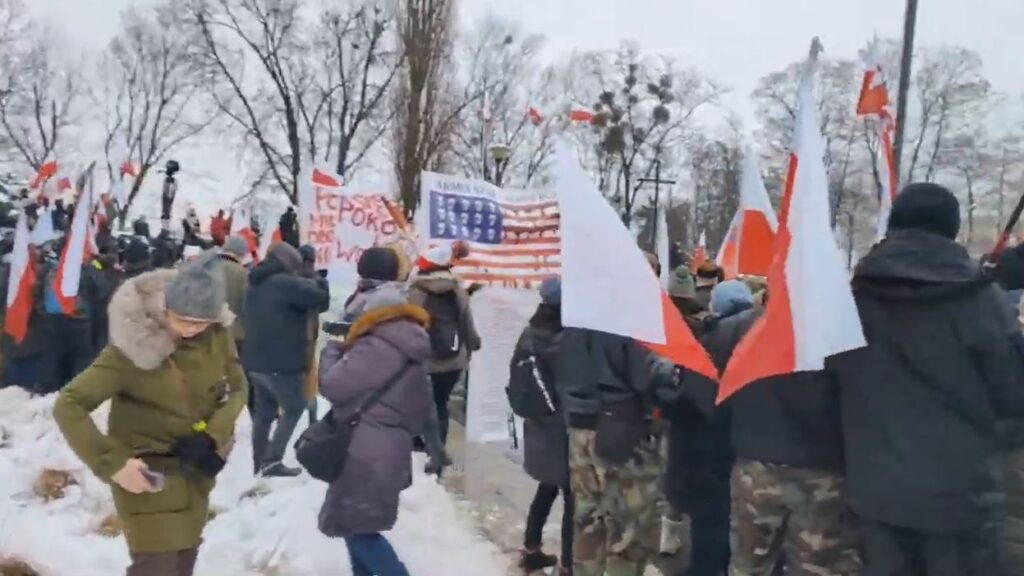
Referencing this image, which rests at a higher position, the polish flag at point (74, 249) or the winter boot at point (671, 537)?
the polish flag at point (74, 249)

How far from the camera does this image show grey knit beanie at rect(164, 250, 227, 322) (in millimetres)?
3990

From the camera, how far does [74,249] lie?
8.73 metres

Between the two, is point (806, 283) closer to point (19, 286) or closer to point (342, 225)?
point (342, 225)

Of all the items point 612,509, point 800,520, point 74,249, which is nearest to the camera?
Answer: point 800,520

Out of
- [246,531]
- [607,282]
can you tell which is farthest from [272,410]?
[607,282]

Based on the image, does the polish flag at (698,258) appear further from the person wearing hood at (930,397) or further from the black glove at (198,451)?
the black glove at (198,451)

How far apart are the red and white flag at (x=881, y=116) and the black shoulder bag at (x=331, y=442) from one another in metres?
3.25

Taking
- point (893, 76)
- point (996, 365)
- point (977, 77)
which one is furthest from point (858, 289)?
point (977, 77)

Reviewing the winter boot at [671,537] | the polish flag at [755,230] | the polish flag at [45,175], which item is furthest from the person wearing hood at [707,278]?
the polish flag at [45,175]

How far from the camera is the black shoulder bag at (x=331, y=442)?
15.9ft

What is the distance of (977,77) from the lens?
41.8 m

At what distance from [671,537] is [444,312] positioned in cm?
307

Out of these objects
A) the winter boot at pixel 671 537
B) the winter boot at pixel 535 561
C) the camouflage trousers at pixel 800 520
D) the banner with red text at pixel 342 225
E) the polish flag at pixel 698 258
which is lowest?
the winter boot at pixel 535 561

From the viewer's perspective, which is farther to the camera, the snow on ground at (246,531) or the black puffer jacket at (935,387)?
the snow on ground at (246,531)
